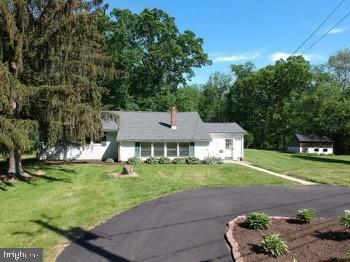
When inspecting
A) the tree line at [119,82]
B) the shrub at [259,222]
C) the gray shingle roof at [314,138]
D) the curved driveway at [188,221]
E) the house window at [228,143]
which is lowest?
the curved driveway at [188,221]

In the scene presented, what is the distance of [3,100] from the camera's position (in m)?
17.6

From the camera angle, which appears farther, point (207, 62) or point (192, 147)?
point (207, 62)

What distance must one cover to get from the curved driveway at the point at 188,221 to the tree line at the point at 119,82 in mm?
7073

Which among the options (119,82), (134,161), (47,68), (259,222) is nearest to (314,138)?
(119,82)

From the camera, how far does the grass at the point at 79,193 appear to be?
11988 mm

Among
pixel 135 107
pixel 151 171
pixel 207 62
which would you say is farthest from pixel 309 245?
pixel 207 62

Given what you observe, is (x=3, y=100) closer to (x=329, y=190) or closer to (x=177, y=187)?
(x=177, y=187)

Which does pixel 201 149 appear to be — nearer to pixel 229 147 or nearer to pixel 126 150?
pixel 229 147

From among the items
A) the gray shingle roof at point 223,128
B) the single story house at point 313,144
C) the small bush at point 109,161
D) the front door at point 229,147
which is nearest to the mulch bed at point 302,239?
the small bush at point 109,161

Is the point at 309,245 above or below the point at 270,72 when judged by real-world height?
below

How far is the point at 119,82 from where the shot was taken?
46.8 m

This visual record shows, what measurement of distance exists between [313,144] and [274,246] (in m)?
48.0

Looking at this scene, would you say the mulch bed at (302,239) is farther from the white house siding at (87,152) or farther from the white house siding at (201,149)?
the white house siding at (87,152)

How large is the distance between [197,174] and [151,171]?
309 cm
